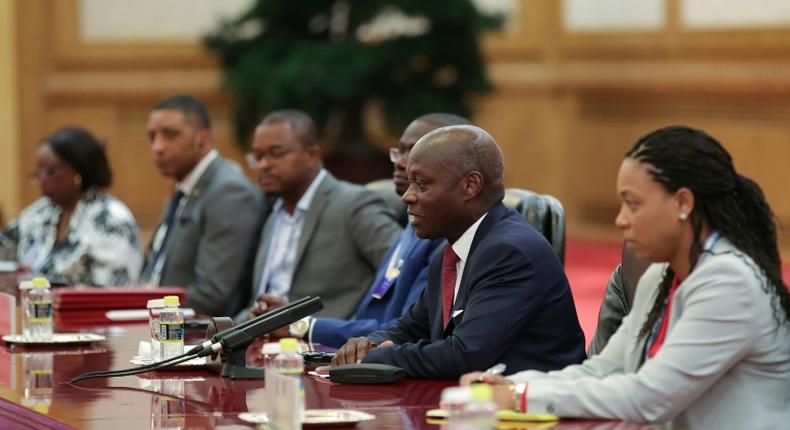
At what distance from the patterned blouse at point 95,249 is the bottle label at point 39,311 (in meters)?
1.61

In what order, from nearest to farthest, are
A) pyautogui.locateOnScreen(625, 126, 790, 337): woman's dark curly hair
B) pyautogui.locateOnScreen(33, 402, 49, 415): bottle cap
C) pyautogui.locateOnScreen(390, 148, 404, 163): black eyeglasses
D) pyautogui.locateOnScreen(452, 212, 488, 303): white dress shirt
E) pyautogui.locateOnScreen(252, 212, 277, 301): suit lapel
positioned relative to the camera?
pyautogui.locateOnScreen(625, 126, 790, 337): woman's dark curly hair < pyautogui.locateOnScreen(33, 402, 49, 415): bottle cap < pyautogui.locateOnScreen(452, 212, 488, 303): white dress shirt < pyautogui.locateOnScreen(390, 148, 404, 163): black eyeglasses < pyautogui.locateOnScreen(252, 212, 277, 301): suit lapel

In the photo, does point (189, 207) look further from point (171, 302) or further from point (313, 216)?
point (171, 302)

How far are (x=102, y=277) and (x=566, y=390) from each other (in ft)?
11.8

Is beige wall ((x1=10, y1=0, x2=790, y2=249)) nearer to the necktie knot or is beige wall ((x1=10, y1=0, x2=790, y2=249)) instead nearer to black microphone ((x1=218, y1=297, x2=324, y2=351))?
the necktie knot

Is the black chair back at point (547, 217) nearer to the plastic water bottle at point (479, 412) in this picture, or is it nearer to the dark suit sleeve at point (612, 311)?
the dark suit sleeve at point (612, 311)

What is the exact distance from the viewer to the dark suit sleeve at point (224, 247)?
19.7 ft

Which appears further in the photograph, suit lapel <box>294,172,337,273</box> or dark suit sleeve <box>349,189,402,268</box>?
suit lapel <box>294,172,337,273</box>

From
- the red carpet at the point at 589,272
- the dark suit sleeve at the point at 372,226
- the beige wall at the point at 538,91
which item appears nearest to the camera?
the dark suit sleeve at the point at 372,226

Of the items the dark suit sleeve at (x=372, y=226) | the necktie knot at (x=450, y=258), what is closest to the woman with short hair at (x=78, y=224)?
the dark suit sleeve at (x=372, y=226)

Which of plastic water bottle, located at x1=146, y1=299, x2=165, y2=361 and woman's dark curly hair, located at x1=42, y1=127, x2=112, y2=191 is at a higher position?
woman's dark curly hair, located at x1=42, y1=127, x2=112, y2=191

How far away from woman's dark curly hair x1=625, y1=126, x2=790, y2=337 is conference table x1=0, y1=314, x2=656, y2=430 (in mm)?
422

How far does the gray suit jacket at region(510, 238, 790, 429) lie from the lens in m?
2.93

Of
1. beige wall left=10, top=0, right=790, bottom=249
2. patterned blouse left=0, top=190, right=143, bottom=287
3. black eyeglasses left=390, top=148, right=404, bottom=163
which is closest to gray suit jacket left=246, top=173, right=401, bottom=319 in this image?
black eyeglasses left=390, top=148, right=404, bottom=163

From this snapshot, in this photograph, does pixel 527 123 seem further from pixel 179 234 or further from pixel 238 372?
pixel 238 372
